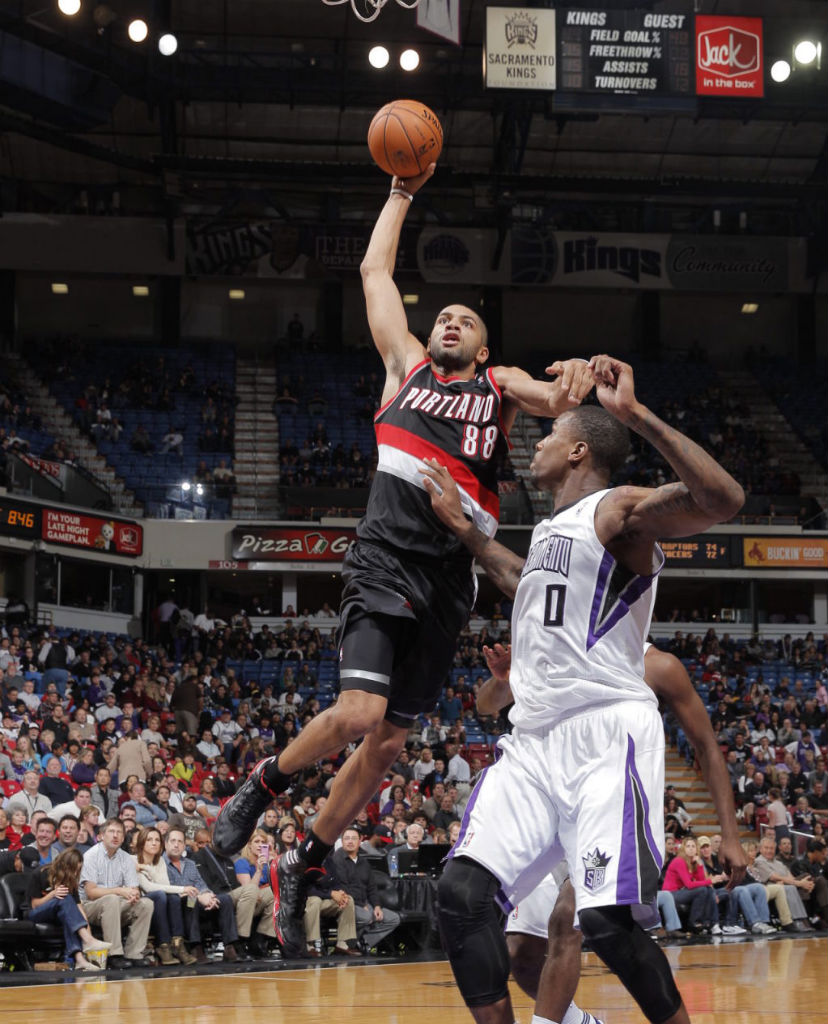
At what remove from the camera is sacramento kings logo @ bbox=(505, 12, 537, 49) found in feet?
73.9

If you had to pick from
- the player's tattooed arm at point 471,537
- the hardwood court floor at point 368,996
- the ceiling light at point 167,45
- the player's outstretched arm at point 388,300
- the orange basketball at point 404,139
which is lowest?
the hardwood court floor at point 368,996

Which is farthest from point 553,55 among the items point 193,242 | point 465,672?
point 193,242

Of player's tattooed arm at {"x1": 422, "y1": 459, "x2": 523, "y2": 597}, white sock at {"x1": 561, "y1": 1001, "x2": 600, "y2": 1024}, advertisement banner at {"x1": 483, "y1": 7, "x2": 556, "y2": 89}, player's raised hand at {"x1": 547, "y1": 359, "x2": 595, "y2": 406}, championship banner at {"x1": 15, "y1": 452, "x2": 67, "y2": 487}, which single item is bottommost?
white sock at {"x1": 561, "y1": 1001, "x2": 600, "y2": 1024}

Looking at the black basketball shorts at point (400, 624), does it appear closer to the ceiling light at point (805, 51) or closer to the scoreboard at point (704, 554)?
the ceiling light at point (805, 51)

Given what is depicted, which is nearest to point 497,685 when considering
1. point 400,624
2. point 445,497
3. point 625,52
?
point 400,624

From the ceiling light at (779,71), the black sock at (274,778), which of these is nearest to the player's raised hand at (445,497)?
the black sock at (274,778)

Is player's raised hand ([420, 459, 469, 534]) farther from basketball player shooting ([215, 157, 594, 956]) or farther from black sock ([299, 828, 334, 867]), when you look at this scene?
black sock ([299, 828, 334, 867])

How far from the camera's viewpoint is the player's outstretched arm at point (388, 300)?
5648mm

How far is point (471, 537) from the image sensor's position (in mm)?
5043

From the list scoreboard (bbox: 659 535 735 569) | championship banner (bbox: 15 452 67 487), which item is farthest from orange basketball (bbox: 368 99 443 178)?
scoreboard (bbox: 659 535 735 569)

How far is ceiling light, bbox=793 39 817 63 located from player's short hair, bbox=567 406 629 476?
24.6m

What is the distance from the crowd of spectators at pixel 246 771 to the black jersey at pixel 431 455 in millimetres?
A: 4138

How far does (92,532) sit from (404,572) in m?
23.7

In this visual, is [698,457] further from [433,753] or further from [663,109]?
[663,109]
